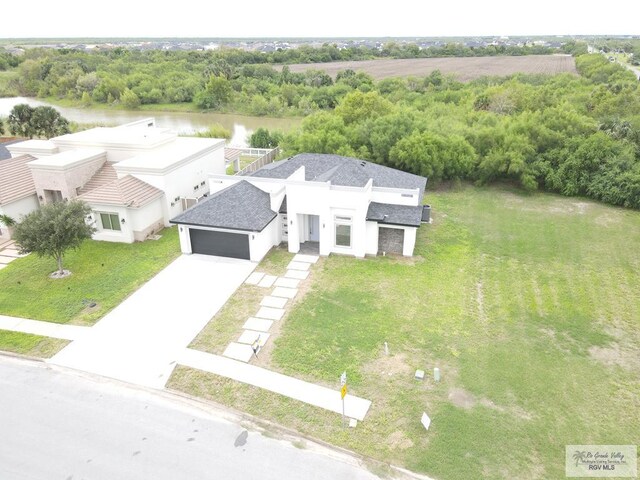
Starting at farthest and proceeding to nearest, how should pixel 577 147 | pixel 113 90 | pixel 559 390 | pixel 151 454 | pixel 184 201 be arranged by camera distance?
pixel 113 90
pixel 577 147
pixel 184 201
pixel 559 390
pixel 151 454

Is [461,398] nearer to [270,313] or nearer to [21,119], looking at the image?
[270,313]

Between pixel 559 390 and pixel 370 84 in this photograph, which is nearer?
pixel 559 390

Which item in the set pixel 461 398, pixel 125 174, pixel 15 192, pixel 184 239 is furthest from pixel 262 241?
pixel 15 192

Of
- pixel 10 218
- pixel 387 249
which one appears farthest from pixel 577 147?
pixel 10 218

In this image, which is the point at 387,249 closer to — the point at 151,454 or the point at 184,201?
the point at 184,201

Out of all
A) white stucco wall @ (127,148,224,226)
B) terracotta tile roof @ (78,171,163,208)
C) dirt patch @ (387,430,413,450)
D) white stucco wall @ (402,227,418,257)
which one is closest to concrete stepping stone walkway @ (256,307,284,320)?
dirt patch @ (387,430,413,450)
